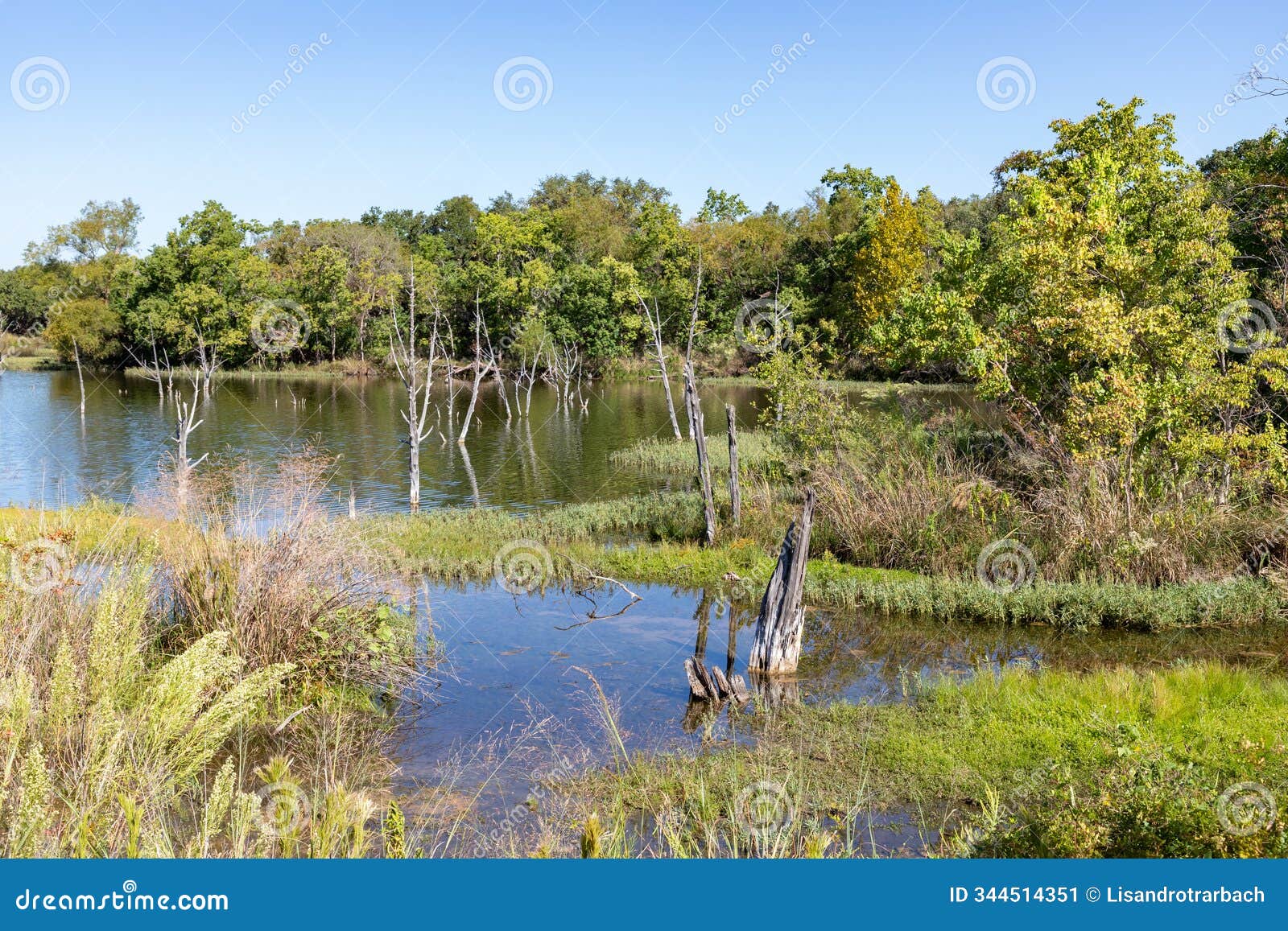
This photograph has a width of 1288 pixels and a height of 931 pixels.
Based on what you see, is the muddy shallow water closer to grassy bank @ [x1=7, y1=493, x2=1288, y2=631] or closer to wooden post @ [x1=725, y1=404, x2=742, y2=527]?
grassy bank @ [x1=7, y1=493, x2=1288, y2=631]

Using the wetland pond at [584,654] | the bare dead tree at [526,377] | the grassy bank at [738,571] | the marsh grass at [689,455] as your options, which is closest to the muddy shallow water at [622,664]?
the wetland pond at [584,654]

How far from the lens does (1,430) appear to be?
129 feet

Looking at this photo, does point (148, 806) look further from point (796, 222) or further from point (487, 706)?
point (796, 222)

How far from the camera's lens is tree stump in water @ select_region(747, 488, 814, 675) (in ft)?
38.7

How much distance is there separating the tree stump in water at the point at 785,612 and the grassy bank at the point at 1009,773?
142 centimetres

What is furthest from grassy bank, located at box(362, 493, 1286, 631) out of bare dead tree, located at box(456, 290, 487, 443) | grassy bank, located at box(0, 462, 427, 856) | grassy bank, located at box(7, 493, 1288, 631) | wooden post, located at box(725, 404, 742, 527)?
bare dead tree, located at box(456, 290, 487, 443)

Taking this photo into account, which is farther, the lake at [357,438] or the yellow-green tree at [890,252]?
the yellow-green tree at [890,252]

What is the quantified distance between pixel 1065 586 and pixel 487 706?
8.62m

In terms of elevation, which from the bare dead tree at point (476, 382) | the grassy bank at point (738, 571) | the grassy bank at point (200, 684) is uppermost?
the bare dead tree at point (476, 382)

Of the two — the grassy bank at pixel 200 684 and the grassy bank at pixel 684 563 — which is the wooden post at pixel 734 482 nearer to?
the grassy bank at pixel 684 563

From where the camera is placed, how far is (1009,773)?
8.45 meters

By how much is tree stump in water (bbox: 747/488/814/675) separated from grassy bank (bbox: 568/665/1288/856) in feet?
4.65

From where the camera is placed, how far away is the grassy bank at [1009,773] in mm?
5559

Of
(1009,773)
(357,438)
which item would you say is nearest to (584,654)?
(1009,773)
